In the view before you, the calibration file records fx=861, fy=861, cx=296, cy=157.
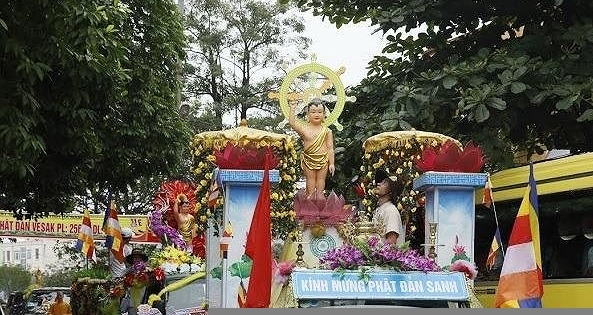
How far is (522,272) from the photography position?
702cm

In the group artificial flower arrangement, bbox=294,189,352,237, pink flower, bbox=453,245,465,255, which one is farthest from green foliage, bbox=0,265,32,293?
pink flower, bbox=453,245,465,255

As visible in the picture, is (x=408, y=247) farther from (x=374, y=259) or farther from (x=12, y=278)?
(x=12, y=278)

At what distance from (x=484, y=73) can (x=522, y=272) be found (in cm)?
538

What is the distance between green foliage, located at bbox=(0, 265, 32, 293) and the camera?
5721cm

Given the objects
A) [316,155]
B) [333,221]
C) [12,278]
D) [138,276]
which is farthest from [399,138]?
[12,278]

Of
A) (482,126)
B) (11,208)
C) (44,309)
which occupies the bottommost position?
(44,309)

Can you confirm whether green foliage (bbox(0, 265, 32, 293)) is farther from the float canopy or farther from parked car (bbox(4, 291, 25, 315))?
the float canopy

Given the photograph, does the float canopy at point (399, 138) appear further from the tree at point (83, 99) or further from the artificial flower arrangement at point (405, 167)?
the tree at point (83, 99)

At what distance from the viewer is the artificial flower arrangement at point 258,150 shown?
29.4ft

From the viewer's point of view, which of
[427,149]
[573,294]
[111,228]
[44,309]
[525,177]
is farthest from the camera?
[44,309]

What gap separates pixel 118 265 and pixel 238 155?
5.80 meters

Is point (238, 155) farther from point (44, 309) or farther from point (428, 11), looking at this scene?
point (44, 309)

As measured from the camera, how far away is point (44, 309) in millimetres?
20562

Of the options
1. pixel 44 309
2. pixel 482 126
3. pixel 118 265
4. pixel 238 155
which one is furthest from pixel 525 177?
pixel 44 309
